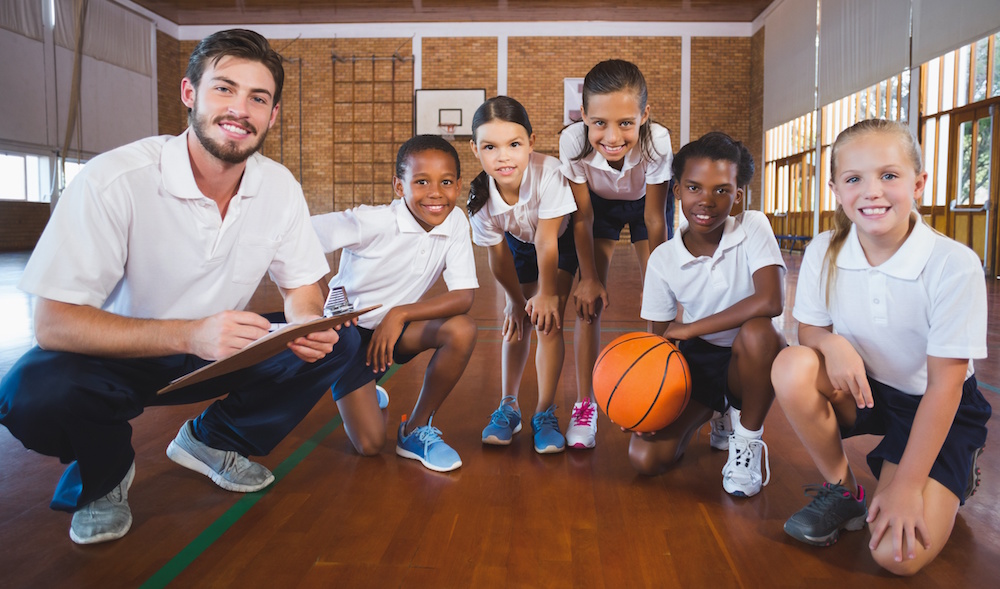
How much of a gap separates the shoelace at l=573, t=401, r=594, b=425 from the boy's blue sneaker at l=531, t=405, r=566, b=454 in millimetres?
69

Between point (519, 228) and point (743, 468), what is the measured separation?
3.46ft

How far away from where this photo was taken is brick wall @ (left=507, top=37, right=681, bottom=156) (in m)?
13.4

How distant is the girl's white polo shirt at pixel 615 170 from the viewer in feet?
7.70

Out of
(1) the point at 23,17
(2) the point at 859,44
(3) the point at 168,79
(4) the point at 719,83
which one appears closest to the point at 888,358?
(2) the point at 859,44

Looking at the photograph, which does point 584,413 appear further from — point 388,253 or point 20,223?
point 20,223

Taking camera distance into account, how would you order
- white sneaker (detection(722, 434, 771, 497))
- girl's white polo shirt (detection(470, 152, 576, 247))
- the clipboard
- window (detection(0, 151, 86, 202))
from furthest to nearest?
window (detection(0, 151, 86, 202)) → girl's white polo shirt (detection(470, 152, 576, 247)) → white sneaker (detection(722, 434, 771, 497)) → the clipboard

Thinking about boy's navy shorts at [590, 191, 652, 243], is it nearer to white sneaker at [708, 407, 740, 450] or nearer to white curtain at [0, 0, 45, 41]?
white sneaker at [708, 407, 740, 450]

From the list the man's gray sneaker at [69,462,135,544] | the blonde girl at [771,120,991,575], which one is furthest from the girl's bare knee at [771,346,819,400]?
the man's gray sneaker at [69,462,135,544]

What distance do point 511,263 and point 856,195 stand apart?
1149 mm

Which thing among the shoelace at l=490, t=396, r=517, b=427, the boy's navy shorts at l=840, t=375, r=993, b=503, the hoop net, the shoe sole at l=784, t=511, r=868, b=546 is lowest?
the shoe sole at l=784, t=511, r=868, b=546

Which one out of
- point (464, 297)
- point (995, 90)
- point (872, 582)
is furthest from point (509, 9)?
point (872, 582)

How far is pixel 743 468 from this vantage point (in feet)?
5.76

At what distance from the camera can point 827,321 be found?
1.62 meters

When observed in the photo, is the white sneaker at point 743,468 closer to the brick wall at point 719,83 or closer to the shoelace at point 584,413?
the shoelace at point 584,413
